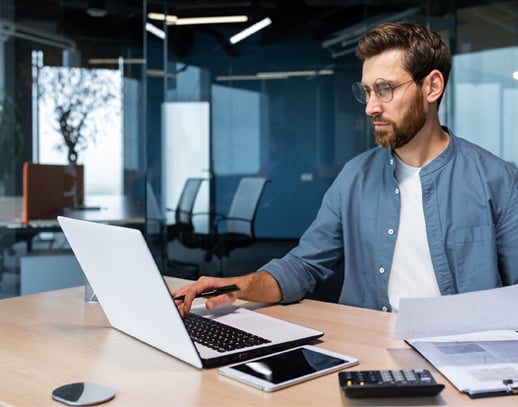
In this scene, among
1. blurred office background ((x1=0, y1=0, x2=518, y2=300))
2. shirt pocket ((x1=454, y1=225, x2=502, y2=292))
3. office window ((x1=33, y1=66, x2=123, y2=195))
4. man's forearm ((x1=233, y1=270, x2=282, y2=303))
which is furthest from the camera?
office window ((x1=33, y1=66, x2=123, y2=195))

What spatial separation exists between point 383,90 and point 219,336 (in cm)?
85

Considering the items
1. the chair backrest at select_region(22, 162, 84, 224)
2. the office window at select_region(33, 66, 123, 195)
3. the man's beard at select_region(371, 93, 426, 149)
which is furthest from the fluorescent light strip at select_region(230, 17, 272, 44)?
the man's beard at select_region(371, 93, 426, 149)

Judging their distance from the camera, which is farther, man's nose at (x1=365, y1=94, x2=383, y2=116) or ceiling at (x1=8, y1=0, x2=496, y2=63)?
ceiling at (x1=8, y1=0, x2=496, y2=63)

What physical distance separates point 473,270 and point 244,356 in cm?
84

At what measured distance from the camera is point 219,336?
136 cm

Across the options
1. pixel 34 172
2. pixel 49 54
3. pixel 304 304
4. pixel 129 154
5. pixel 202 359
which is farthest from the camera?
pixel 129 154

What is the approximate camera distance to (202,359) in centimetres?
120

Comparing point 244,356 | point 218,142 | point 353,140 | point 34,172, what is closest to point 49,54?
point 34,172

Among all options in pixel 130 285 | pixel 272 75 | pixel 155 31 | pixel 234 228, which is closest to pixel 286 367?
pixel 130 285

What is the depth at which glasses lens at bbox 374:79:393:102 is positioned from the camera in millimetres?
1846

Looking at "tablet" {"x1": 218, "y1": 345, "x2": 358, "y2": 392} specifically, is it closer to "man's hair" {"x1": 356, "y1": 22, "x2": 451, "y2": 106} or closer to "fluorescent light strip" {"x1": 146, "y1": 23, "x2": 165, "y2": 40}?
"man's hair" {"x1": 356, "y1": 22, "x2": 451, "y2": 106}

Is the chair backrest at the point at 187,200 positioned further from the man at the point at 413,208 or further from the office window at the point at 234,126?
the man at the point at 413,208

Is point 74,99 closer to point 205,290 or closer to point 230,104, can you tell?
point 230,104

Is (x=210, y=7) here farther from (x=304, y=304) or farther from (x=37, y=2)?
(x=304, y=304)
